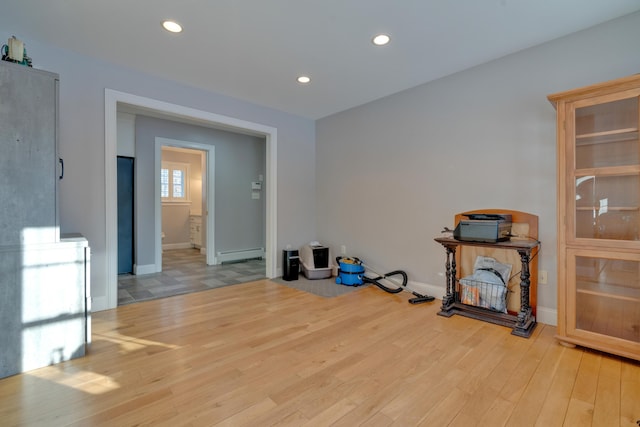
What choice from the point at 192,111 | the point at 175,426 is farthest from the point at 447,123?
the point at 175,426

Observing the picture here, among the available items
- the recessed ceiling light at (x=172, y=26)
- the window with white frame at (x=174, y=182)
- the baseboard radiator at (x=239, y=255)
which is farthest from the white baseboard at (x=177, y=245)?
the recessed ceiling light at (x=172, y=26)

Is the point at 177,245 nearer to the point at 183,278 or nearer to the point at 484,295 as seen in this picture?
the point at 183,278

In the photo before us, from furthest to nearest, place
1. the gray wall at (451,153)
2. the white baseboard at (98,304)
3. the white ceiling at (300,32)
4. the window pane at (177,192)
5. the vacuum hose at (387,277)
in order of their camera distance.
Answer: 1. the window pane at (177,192)
2. the vacuum hose at (387,277)
3. the white baseboard at (98,304)
4. the gray wall at (451,153)
5. the white ceiling at (300,32)

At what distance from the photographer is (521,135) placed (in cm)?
274

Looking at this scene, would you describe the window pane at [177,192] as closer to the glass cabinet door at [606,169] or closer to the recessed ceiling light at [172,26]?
the recessed ceiling light at [172,26]

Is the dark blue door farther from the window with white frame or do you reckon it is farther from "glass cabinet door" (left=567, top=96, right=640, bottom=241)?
"glass cabinet door" (left=567, top=96, right=640, bottom=241)

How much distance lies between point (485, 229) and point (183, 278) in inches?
155

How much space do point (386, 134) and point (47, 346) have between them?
12.4 feet

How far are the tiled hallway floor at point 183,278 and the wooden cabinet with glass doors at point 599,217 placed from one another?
11.8 feet

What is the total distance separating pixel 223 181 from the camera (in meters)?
5.55

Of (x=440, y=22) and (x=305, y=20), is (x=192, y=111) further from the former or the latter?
(x=440, y=22)

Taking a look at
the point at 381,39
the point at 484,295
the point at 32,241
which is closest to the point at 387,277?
the point at 484,295

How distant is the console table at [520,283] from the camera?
7.99ft

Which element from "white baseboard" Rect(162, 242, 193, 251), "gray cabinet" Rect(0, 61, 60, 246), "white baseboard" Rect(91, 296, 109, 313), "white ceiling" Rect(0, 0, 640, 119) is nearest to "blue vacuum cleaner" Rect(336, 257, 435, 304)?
"white ceiling" Rect(0, 0, 640, 119)
